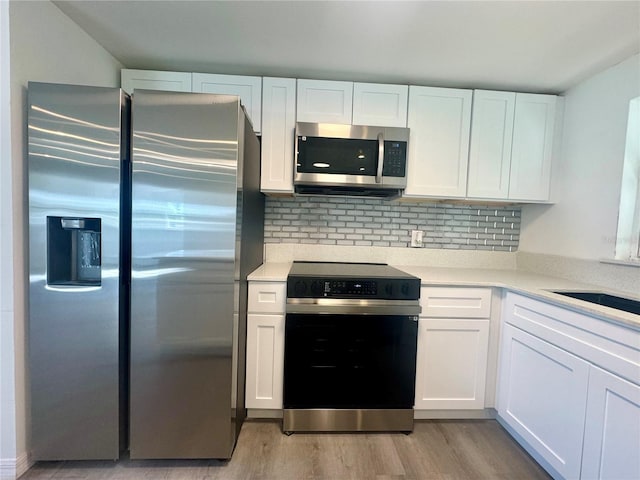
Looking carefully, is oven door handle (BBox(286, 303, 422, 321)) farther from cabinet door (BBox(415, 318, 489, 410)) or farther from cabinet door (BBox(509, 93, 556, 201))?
cabinet door (BBox(509, 93, 556, 201))

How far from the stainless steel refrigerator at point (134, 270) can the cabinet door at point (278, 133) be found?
0.54 metres

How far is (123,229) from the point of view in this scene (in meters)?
1.43

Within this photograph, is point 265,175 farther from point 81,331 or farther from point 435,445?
point 435,445

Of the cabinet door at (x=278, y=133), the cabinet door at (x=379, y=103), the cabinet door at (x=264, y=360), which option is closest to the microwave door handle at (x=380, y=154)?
the cabinet door at (x=379, y=103)

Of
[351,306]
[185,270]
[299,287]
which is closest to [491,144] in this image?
[351,306]

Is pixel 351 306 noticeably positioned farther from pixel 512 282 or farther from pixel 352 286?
pixel 512 282

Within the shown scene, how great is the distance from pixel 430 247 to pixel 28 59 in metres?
2.63

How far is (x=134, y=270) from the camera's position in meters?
1.43

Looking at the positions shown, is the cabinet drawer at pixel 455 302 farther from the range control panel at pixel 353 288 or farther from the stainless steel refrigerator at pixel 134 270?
the stainless steel refrigerator at pixel 134 270

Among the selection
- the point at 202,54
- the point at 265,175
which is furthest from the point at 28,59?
the point at 265,175

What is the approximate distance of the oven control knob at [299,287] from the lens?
5.70 feet

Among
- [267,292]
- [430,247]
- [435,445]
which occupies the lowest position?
[435,445]

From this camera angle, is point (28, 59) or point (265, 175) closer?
point (28, 59)

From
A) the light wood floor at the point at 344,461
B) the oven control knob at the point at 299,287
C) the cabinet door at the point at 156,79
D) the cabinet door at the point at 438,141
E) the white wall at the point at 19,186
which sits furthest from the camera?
the cabinet door at the point at 438,141
